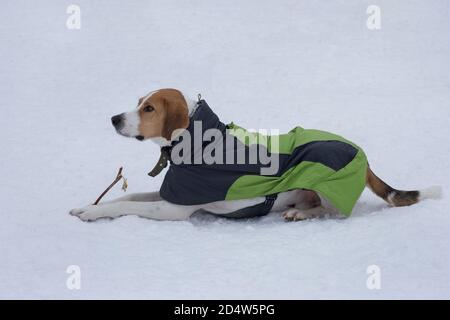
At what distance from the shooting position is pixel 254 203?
571cm

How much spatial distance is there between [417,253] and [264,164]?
1.45 m

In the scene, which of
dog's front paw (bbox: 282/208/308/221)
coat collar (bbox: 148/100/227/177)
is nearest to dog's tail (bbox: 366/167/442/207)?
dog's front paw (bbox: 282/208/308/221)

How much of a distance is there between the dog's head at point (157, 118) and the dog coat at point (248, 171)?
115 mm

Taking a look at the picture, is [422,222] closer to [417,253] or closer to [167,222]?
[417,253]

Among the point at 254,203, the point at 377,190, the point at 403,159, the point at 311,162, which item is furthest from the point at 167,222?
the point at 403,159

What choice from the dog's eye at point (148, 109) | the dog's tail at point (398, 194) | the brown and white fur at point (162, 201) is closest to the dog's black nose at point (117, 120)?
the brown and white fur at point (162, 201)

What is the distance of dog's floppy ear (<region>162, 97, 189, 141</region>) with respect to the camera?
5.55m

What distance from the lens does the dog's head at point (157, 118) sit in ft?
18.2

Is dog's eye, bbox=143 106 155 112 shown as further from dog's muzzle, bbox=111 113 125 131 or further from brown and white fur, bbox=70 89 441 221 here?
dog's muzzle, bbox=111 113 125 131

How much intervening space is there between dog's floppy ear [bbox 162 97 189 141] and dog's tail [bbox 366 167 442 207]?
1692 mm

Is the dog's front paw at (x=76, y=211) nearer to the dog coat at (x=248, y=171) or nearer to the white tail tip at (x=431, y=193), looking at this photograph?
the dog coat at (x=248, y=171)

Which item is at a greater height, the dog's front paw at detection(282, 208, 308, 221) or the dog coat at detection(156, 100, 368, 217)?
the dog coat at detection(156, 100, 368, 217)

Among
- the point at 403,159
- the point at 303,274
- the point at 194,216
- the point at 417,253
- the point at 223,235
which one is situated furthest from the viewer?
the point at 403,159

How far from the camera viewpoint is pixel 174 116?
5.56m
